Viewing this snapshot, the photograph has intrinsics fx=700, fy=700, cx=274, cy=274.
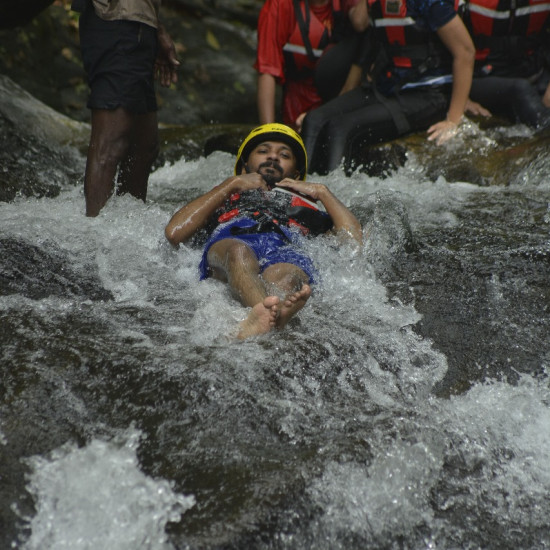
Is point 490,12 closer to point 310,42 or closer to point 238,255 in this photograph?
point 310,42

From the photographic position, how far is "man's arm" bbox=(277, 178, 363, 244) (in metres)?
4.26

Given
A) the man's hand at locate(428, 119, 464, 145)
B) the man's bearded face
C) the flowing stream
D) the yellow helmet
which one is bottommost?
the flowing stream

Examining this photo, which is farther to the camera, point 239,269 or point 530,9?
point 530,9

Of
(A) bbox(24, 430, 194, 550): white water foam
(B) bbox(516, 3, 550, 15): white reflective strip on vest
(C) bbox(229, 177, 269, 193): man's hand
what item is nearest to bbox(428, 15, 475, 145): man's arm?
(B) bbox(516, 3, 550, 15): white reflective strip on vest

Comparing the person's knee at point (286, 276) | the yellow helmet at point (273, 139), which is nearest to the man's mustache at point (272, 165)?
the yellow helmet at point (273, 139)

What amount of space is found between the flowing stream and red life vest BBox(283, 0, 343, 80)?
10.7 ft

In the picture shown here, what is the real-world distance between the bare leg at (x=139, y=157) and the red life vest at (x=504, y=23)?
340 centimetres

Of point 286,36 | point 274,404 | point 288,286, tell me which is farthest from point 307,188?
point 286,36

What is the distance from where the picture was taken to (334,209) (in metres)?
4.36

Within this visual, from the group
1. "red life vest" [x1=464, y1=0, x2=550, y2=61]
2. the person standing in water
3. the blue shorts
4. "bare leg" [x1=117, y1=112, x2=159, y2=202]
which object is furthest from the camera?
"red life vest" [x1=464, y1=0, x2=550, y2=61]

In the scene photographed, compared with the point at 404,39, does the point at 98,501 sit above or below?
below

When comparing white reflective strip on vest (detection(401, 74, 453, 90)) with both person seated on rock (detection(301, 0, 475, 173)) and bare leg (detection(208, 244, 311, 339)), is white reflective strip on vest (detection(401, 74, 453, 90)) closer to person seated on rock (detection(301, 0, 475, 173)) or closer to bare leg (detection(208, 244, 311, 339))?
person seated on rock (detection(301, 0, 475, 173))

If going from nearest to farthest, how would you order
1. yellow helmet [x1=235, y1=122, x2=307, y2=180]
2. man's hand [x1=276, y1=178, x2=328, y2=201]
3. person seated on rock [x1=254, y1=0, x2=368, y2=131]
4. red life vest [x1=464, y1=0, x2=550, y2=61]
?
man's hand [x1=276, y1=178, x2=328, y2=201], yellow helmet [x1=235, y1=122, x2=307, y2=180], red life vest [x1=464, y1=0, x2=550, y2=61], person seated on rock [x1=254, y1=0, x2=368, y2=131]

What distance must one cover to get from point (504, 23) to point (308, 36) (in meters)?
1.80
